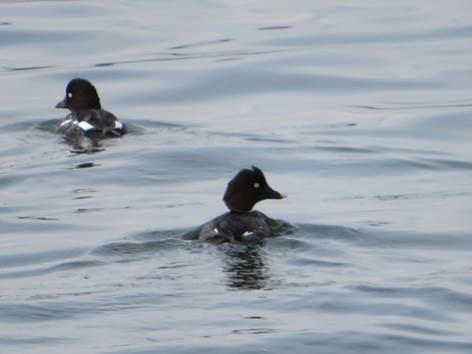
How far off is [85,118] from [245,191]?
6.26m

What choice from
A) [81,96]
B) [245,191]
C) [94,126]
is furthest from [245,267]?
[81,96]

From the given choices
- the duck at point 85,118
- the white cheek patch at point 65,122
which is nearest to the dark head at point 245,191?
the duck at point 85,118

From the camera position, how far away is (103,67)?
28250 mm

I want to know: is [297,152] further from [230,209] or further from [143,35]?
[143,35]

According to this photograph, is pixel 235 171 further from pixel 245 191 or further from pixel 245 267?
pixel 245 267

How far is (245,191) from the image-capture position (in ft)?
52.1

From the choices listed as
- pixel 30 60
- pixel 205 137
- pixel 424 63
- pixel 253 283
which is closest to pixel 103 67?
pixel 30 60

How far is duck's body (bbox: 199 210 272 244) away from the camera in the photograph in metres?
15.3

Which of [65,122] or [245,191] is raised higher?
[65,122]

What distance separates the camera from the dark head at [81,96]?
22.4 meters

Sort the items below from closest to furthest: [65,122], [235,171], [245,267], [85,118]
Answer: [245,267] < [235,171] < [85,118] < [65,122]

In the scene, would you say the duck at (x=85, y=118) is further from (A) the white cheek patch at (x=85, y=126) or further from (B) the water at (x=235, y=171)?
(B) the water at (x=235, y=171)

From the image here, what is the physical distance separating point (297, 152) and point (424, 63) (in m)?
7.66

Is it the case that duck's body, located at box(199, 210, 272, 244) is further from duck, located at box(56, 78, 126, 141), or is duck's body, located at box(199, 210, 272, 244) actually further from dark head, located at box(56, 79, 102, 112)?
dark head, located at box(56, 79, 102, 112)
